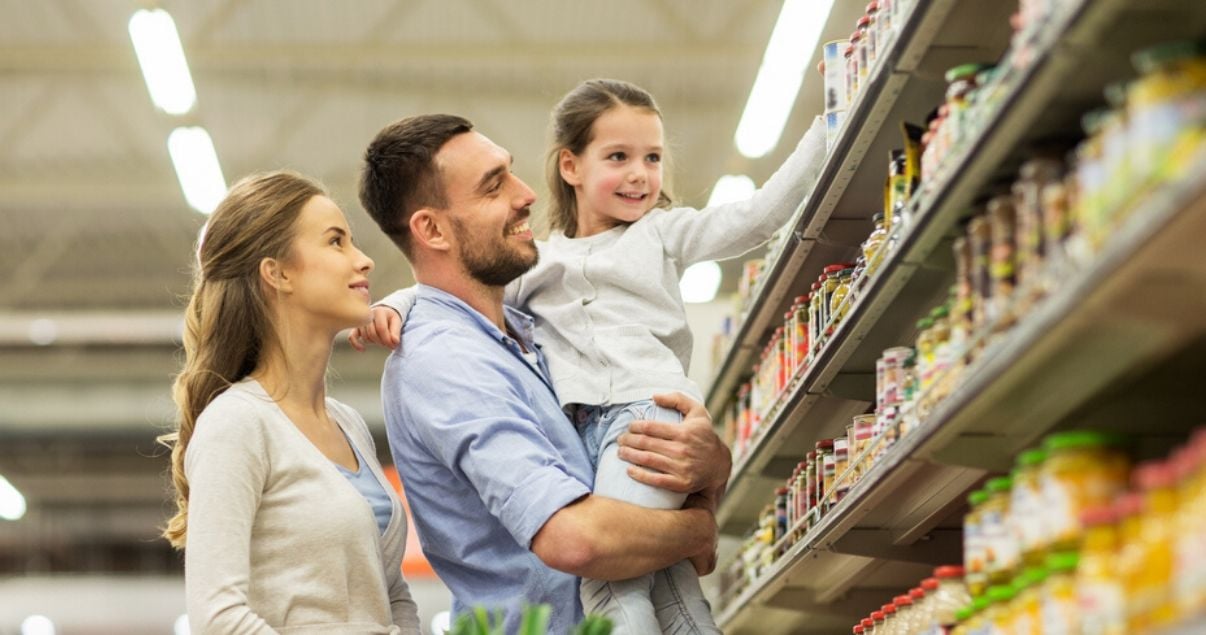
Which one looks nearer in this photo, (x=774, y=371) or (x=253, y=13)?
(x=774, y=371)

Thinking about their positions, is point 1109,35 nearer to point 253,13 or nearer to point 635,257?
point 635,257

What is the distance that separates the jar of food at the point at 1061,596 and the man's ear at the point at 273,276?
192 cm

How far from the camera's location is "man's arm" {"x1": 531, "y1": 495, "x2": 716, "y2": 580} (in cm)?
341

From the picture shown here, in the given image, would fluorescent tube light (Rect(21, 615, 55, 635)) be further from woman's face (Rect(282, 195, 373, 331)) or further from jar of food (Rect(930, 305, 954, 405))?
jar of food (Rect(930, 305, 954, 405))

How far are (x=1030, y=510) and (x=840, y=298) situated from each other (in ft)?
5.77

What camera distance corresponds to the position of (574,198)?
4.68 m

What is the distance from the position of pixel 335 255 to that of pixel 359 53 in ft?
20.6

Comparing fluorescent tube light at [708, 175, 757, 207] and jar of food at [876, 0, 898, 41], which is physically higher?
fluorescent tube light at [708, 175, 757, 207]

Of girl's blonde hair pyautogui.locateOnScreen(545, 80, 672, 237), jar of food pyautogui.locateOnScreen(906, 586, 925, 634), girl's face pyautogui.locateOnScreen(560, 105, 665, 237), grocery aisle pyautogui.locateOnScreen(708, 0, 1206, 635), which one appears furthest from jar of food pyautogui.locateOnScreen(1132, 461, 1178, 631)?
girl's blonde hair pyautogui.locateOnScreen(545, 80, 672, 237)

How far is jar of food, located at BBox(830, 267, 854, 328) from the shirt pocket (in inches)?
16.5

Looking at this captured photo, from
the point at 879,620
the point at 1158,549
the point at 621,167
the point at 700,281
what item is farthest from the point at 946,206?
the point at 700,281

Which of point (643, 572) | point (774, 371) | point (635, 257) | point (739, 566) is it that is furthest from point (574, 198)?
point (739, 566)

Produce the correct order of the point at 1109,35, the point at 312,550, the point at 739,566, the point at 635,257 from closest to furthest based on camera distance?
the point at 1109,35
the point at 312,550
the point at 635,257
the point at 739,566

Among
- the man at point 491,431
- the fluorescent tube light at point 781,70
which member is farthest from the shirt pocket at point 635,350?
the fluorescent tube light at point 781,70
